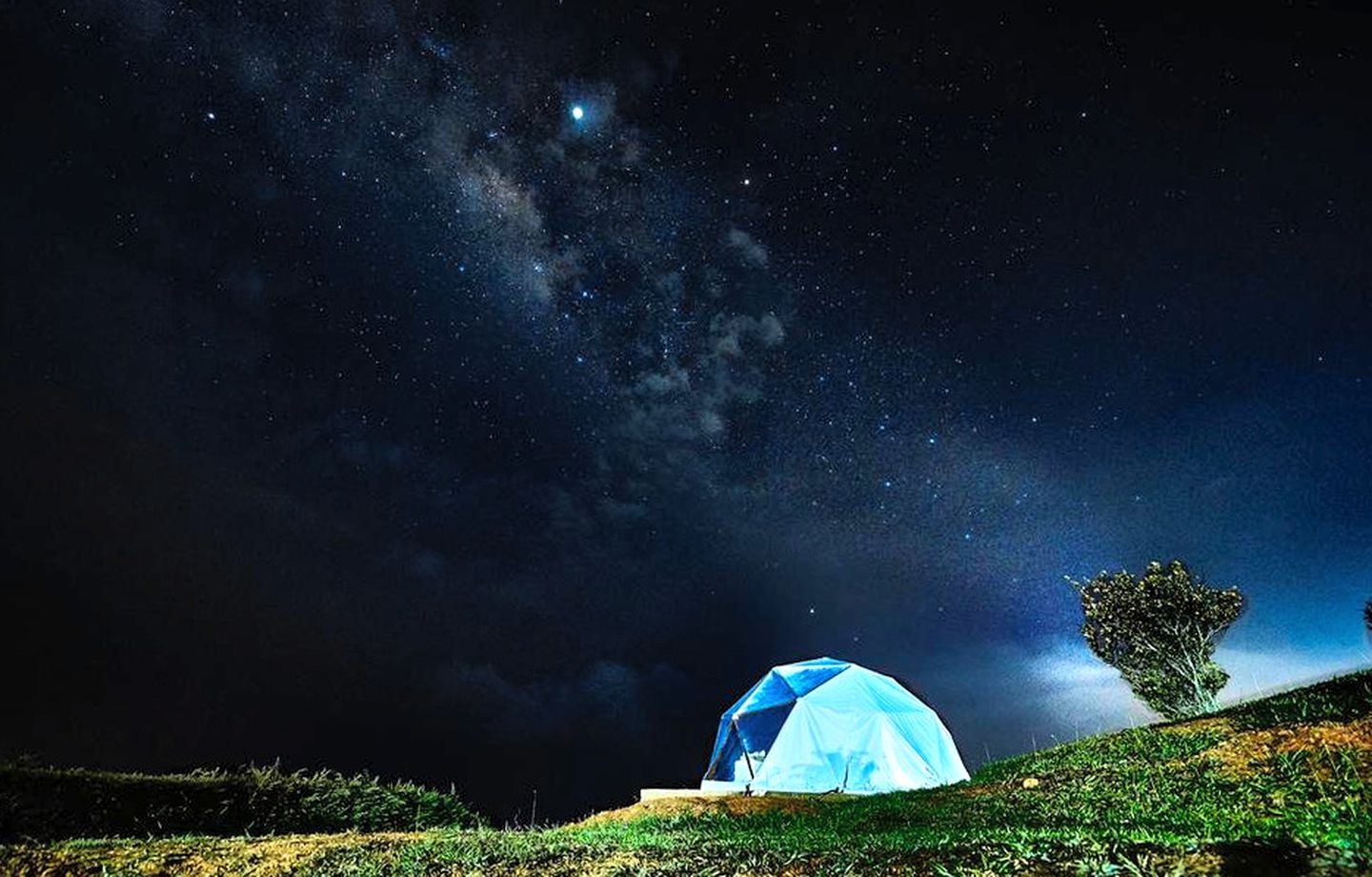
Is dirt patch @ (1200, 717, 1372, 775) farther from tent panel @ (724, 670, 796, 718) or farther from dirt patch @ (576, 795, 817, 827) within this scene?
tent panel @ (724, 670, 796, 718)

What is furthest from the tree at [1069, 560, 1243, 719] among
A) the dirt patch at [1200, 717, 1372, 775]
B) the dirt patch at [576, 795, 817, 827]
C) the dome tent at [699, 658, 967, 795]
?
the dirt patch at [1200, 717, 1372, 775]

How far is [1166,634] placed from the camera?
25875 millimetres

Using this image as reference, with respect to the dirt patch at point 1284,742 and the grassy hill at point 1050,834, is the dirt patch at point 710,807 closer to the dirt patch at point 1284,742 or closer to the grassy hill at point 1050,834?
the grassy hill at point 1050,834

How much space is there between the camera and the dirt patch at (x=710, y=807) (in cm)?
1341

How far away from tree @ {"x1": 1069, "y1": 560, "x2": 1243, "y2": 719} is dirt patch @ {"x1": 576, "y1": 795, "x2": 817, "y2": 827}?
57.5 feet

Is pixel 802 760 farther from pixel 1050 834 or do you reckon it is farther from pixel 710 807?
pixel 1050 834

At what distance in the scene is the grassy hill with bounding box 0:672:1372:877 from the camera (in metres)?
3.71

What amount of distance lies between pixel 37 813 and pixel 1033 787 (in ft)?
49.7

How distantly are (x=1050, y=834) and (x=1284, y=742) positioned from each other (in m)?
4.44

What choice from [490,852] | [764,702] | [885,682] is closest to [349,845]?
[490,852]

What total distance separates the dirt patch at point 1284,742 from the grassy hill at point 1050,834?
26 millimetres

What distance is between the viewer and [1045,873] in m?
3.54

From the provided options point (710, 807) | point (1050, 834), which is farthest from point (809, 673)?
point (1050, 834)

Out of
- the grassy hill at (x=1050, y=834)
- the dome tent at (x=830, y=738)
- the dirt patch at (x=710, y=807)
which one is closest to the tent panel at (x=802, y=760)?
the dome tent at (x=830, y=738)
